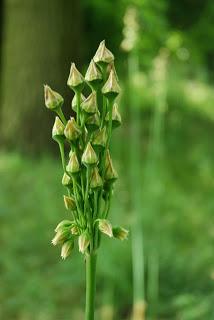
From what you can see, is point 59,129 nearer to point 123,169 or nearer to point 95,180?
point 95,180

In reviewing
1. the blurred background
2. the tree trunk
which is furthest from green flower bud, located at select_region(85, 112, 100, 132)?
the tree trunk

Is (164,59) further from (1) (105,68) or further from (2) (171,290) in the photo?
(1) (105,68)

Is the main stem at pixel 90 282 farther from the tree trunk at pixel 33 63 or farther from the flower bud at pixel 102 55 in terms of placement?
the tree trunk at pixel 33 63

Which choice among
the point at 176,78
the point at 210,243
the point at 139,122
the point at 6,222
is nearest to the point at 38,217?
the point at 6,222

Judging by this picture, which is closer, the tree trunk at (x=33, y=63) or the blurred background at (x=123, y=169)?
the blurred background at (x=123, y=169)

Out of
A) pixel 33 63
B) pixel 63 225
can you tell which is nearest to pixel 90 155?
pixel 63 225

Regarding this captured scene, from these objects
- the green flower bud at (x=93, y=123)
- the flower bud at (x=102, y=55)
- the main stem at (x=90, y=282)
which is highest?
the flower bud at (x=102, y=55)

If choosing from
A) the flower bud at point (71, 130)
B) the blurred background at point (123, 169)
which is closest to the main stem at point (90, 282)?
the flower bud at point (71, 130)

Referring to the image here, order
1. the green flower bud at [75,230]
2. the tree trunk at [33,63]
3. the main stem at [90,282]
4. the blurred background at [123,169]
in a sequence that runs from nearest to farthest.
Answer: the main stem at [90,282], the green flower bud at [75,230], the blurred background at [123,169], the tree trunk at [33,63]
